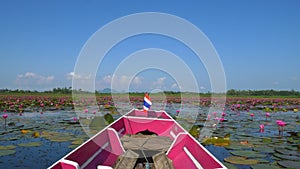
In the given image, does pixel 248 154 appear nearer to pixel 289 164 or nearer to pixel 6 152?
pixel 289 164

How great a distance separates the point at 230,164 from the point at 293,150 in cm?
180

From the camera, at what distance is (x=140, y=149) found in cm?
507

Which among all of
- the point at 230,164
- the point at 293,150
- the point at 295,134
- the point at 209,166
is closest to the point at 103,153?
the point at 209,166

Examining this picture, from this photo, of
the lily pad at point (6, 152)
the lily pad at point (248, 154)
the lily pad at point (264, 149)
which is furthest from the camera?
the lily pad at point (264, 149)

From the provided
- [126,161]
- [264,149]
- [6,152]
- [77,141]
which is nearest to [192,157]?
[126,161]

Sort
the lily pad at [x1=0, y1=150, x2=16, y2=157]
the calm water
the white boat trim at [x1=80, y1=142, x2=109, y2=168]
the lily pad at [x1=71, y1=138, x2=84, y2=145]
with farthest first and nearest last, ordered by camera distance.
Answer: the lily pad at [x1=71, y1=138, x2=84, y2=145], the lily pad at [x1=0, y1=150, x2=16, y2=157], the calm water, the white boat trim at [x1=80, y1=142, x2=109, y2=168]

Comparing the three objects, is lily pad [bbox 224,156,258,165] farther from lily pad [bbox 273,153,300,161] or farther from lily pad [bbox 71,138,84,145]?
lily pad [bbox 71,138,84,145]

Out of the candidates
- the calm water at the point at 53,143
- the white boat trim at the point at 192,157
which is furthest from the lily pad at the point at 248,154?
the white boat trim at the point at 192,157

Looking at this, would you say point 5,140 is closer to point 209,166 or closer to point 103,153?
point 103,153

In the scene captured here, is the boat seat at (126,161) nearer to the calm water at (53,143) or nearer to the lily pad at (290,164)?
the calm water at (53,143)

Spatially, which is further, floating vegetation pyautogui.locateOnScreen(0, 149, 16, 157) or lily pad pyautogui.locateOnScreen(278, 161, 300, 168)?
floating vegetation pyautogui.locateOnScreen(0, 149, 16, 157)

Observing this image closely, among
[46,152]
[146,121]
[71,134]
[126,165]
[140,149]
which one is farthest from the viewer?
[146,121]

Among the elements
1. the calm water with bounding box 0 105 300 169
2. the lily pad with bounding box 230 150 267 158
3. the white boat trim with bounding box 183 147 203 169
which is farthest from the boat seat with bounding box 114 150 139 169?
the lily pad with bounding box 230 150 267 158

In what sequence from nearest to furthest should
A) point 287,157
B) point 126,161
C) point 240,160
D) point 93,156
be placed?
point 93,156 < point 126,161 < point 240,160 < point 287,157
